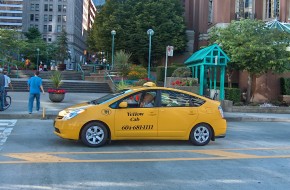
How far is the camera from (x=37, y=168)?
23.2ft

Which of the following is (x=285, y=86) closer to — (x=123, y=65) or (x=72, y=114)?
(x=123, y=65)

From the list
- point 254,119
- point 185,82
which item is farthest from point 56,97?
point 254,119

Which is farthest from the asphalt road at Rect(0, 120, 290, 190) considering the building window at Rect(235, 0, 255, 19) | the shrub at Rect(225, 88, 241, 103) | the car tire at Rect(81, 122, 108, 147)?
the building window at Rect(235, 0, 255, 19)

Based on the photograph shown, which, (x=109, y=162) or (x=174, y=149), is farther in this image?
(x=174, y=149)

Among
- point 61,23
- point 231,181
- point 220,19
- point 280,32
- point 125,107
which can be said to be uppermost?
point 61,23

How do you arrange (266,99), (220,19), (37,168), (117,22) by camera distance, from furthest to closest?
(117,22), (220,19), (266,99), (37,168)

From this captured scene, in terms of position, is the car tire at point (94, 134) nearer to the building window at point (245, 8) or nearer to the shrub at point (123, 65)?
the shrub at point (123, 65)

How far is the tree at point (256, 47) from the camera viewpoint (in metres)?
19.7

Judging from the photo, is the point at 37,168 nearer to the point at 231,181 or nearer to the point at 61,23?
the point at 231,181

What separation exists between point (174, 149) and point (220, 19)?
23763mm

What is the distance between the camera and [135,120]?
947 centimetres

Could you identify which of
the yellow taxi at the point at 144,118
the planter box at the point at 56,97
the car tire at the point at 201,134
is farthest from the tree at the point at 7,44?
the car tire at the point at 201,134

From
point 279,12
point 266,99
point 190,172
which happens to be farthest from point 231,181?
point 279,12

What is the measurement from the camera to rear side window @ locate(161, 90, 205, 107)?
9812 millimetres
